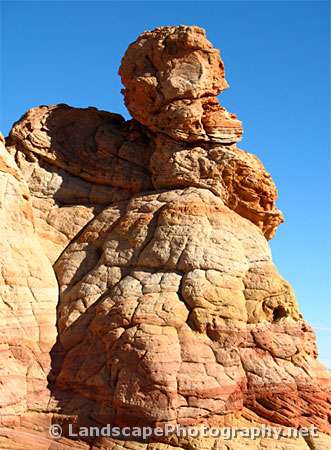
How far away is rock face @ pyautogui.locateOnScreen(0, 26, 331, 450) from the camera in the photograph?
14.1 metres

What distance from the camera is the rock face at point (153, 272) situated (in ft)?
46.3

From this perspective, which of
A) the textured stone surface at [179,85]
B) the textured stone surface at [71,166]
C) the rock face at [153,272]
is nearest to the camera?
the rock face at [153,272]

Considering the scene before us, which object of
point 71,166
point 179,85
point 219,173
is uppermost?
point 179,85

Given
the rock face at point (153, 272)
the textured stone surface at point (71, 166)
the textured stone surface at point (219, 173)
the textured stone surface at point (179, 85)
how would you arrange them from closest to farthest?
the rock face at point (153, 272), the textured stone surface at point (219, 173), the textured stone surface at point (179, 85), the textured stone surface at point (71, 166)

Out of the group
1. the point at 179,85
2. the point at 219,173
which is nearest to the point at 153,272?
the point at 219,173

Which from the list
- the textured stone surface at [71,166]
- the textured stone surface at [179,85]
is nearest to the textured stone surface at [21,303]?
the textured stone surface at [71,166]

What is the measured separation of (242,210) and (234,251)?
2231 mm

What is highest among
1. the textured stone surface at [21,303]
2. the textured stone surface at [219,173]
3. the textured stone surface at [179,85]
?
the textured stone surface at [179,85]

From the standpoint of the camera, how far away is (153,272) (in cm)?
1588

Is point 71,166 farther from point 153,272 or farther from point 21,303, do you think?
point 21,303

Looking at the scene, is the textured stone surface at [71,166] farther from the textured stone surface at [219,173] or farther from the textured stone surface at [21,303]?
the textured stone surface at [21,303]

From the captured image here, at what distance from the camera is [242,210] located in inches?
712

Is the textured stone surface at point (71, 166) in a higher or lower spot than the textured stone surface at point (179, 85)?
lower

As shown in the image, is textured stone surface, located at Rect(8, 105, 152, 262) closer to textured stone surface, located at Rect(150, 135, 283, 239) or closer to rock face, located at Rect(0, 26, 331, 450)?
rock face, located at Rect(0, 26, 331, 450)
